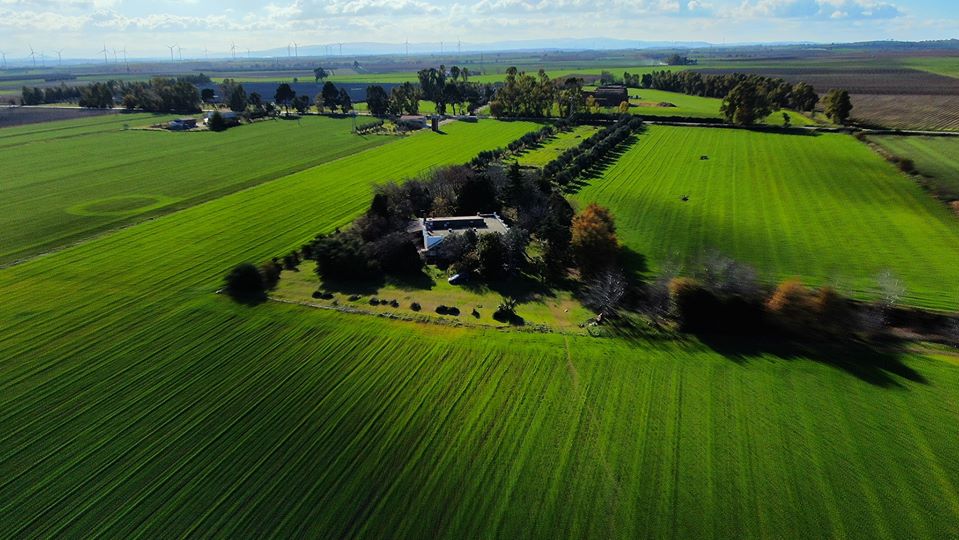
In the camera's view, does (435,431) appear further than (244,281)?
No

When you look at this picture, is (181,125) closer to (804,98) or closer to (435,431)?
Answer: (435,431)

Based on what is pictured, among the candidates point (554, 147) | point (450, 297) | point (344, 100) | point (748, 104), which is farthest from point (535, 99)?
point (450, 297)

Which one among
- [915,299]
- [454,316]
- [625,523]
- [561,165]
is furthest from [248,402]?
[561,165]

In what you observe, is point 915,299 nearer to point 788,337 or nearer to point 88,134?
point 788,337

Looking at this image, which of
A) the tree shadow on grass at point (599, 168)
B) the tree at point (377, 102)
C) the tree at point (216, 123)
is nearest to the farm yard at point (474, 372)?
the tree shadow on grass at point (599, 168)

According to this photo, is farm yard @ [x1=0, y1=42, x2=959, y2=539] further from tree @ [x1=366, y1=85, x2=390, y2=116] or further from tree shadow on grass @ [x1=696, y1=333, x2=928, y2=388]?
tree @ [x1=366, y1=85, x2=390, y2=116]

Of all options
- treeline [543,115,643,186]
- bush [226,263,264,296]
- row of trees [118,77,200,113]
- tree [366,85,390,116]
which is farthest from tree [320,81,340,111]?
bush [226,263,264,296]
